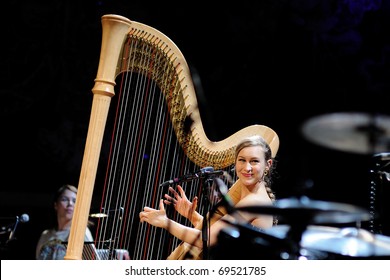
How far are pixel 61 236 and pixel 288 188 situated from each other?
1.75 metres

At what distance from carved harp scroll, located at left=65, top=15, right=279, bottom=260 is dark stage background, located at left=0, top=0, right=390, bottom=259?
1587 mm

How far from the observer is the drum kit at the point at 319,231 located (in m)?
1.54

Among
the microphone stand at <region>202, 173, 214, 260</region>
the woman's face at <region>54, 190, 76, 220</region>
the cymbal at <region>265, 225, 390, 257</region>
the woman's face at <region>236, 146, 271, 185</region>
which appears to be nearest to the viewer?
the cymbal at <region>265, 225, 390, 257</region>

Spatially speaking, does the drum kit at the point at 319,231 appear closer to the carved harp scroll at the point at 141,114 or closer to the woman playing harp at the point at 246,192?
the woman playing harp at the point at 246,192

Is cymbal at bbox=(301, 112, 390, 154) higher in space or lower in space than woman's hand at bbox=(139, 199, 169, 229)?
higher

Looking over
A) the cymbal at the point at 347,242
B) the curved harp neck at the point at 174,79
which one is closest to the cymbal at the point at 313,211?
the cymbal at the point at 347,242

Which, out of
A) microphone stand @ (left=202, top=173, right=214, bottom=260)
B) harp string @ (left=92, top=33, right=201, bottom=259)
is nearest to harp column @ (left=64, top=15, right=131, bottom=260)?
harp string @ (left=92, top=33, right=201, bottom=259)

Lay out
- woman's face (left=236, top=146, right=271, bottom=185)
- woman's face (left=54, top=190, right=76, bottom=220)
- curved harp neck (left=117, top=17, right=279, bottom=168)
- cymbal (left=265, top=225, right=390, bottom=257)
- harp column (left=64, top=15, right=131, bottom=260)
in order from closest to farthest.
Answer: cymbal (left=265, top=225, right=390, bottom=257) → harp column (left=64, top=15, right=131, bottom=260) → curved harp neck (left=117, top=17, right=279, bottom=168) → woman's face (left=236, top=146, right=271, bottom=185) → woman's face (left=54, top=190, right=76, bottom=220)

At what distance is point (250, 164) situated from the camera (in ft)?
9.64

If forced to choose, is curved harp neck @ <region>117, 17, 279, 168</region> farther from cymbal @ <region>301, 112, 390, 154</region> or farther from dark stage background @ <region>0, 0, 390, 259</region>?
dark stage background @ <region>0, 0, 390, 259</region>

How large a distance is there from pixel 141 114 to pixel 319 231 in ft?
4.05

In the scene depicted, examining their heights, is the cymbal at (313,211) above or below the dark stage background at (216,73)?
below

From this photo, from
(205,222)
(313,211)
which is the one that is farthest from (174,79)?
(313,211)

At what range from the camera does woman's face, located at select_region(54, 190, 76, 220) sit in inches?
178
